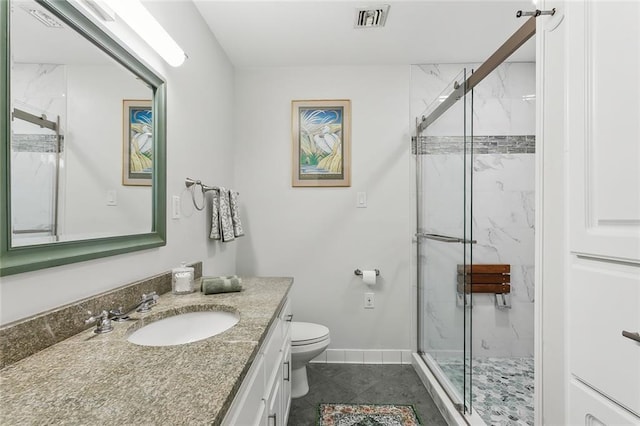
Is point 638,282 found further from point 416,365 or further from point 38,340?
point 416,365

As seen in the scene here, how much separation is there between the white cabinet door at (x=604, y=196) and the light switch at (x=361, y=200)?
5.28 feet

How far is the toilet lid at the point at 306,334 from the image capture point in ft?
6.26

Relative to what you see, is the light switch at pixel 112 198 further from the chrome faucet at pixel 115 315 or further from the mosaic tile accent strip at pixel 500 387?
the mosaic tile accent strip at pixel 500 387

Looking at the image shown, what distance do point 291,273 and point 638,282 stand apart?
2.09 metres

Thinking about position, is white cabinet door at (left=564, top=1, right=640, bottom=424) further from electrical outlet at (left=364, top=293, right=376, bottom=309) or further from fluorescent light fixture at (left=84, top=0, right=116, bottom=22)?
electrical outlet at (left=364, top=293, right=376, bottom=309)

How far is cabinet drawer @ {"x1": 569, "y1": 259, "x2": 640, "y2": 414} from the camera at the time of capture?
70 cm

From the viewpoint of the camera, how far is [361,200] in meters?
2.50

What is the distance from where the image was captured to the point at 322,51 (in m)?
2.28

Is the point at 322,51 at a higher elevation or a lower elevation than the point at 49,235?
higher

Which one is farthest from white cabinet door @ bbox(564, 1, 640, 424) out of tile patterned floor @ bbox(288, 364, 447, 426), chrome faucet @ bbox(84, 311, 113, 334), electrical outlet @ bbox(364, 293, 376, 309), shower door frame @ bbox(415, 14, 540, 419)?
electrical outlet @ bbox(364, 293, 376, 309)

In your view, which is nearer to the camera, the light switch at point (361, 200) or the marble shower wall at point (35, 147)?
the marble shower wall at point (35, 147)

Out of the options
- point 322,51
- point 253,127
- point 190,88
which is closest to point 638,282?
point 190,88

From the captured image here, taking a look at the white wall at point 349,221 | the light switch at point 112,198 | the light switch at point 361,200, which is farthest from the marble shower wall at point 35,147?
the light switch at point 361,200

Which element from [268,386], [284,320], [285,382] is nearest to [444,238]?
[284,320]
